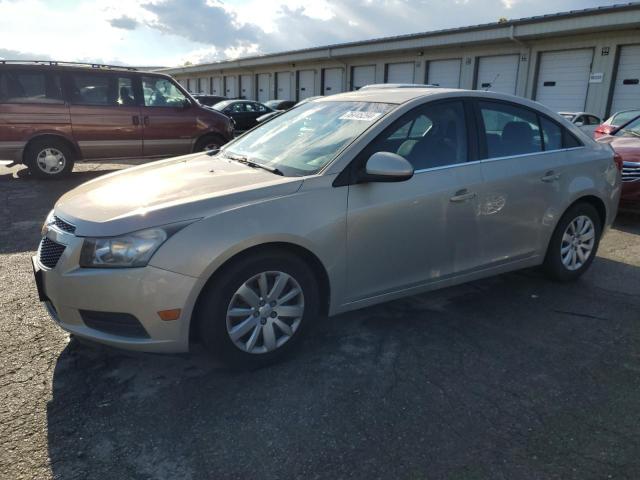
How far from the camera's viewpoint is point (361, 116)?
3.51 m

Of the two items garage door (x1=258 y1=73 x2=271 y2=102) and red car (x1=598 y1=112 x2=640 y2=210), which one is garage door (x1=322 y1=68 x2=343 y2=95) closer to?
garage door (x1=258 y1=73 x2=271 y2=102)

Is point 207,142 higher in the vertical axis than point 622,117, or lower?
lower

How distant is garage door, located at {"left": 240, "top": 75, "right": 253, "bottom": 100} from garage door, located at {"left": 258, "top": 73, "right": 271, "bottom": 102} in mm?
1155

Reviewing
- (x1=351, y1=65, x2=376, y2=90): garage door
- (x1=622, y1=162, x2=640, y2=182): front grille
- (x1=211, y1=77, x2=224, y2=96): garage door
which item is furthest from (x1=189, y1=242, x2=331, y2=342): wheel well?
(x1=211, y1=77, x2=224, y2=96): garage door

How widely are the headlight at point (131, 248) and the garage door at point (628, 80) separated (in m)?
17.4

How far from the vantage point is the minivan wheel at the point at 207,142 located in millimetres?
10242

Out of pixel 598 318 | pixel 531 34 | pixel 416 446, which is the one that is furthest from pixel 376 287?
pixel 531 34

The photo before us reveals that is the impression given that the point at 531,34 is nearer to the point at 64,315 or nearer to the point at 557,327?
the point at 557,327

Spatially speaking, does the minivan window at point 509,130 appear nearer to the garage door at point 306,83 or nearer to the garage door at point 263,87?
the garage door at point 306,83

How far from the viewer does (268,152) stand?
12.2 ft

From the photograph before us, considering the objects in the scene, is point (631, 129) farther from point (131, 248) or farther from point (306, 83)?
point (306, 83)

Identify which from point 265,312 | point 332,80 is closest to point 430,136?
point 265,312

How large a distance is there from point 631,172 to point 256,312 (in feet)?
20.1

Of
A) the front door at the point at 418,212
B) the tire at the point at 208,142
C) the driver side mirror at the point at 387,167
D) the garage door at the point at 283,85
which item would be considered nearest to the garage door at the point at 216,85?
the garage door at the point at 283,85
